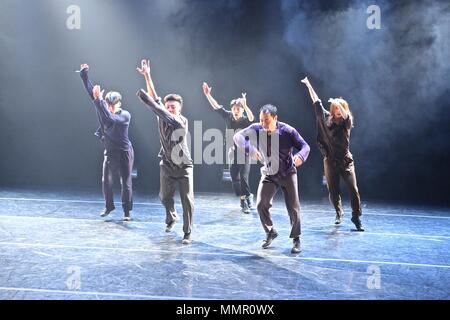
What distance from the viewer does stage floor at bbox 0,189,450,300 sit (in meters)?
4.04

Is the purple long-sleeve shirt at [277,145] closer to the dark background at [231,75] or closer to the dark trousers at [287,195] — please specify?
the dark trousers at [287,195]

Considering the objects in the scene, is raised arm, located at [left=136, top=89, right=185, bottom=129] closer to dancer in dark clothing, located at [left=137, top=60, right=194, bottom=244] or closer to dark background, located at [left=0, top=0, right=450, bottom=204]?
dancer in dark clothing, located at [left=137, top=60, right=194, bottom=244]

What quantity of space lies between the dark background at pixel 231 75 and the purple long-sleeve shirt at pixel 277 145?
452 centimetres

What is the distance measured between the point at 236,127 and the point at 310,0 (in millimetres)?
3437

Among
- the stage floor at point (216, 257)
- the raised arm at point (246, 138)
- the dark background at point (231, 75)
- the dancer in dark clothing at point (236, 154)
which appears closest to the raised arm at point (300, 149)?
the raised arm at point (246, 138)

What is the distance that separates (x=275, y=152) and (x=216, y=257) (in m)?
1.19

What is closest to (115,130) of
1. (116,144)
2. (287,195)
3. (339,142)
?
(116,144)

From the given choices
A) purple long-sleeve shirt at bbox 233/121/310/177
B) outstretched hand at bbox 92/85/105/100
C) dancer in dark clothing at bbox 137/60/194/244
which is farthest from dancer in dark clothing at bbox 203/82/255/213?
purple long-sleeve shirt at bbox 233/121/310/177

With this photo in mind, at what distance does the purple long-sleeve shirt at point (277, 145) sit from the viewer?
5.16 metres

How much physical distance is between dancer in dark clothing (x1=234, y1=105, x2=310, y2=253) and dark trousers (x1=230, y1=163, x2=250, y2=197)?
2329 millimetres

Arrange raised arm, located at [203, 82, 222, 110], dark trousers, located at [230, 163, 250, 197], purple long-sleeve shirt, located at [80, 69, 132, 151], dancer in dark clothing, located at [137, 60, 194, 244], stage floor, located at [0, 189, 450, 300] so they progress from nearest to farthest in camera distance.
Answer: stage floor, located at [0, 189, 450, 300] → dancer in dark clothing, located at [137, 60, 194, 244] → purple long-sleeve shirt, located at [80, 69, 132, 151] → raised arm, located at [203, 82, 222, 110] → dark trousers, located at [230, 163, 250, 197]

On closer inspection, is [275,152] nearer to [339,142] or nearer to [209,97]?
[339,142]
